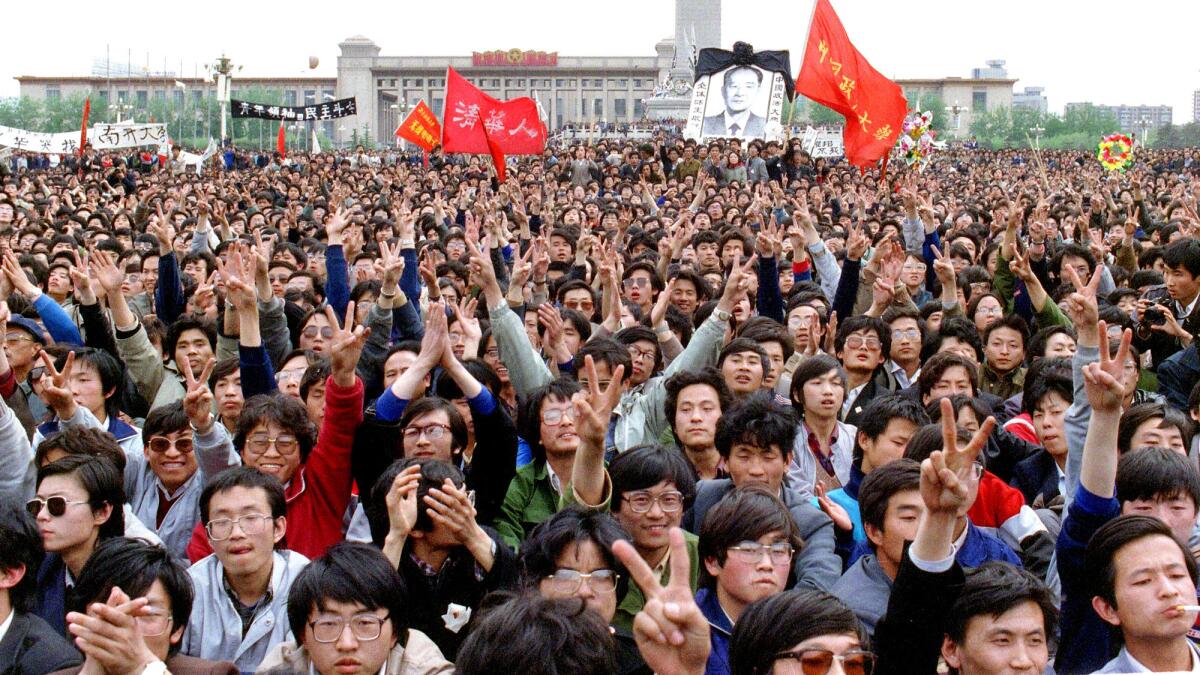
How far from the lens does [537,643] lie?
273cm

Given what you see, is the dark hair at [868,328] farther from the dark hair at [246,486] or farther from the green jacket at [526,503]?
the dark hair at [246,486]

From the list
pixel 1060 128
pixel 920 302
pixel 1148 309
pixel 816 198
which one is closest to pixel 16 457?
pixel 1148 309

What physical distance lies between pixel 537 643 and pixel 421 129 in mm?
A: 17199

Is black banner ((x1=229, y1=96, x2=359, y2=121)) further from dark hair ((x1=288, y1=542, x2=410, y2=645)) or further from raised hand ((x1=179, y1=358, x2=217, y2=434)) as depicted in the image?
dark hair ((x1=288, y1=542, x2=410, y2=645))

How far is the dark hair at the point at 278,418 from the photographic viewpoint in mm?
4480

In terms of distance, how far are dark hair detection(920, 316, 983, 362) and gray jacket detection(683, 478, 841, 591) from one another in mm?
2248

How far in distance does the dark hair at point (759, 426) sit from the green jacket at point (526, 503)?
608 mm

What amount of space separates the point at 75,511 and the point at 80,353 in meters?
1.66

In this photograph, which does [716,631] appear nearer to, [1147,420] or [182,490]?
[1147,420]

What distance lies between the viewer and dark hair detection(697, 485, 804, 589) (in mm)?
3566

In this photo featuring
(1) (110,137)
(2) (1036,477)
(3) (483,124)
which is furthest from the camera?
(1) (110,137)

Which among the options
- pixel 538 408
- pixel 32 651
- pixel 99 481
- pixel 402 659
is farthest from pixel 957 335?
pixel 32 651

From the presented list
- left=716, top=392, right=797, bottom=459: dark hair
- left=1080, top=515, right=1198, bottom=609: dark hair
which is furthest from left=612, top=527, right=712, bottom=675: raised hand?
left=716, top=392, right=797, bottom=459: dark hair

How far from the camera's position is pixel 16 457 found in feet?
13.8
